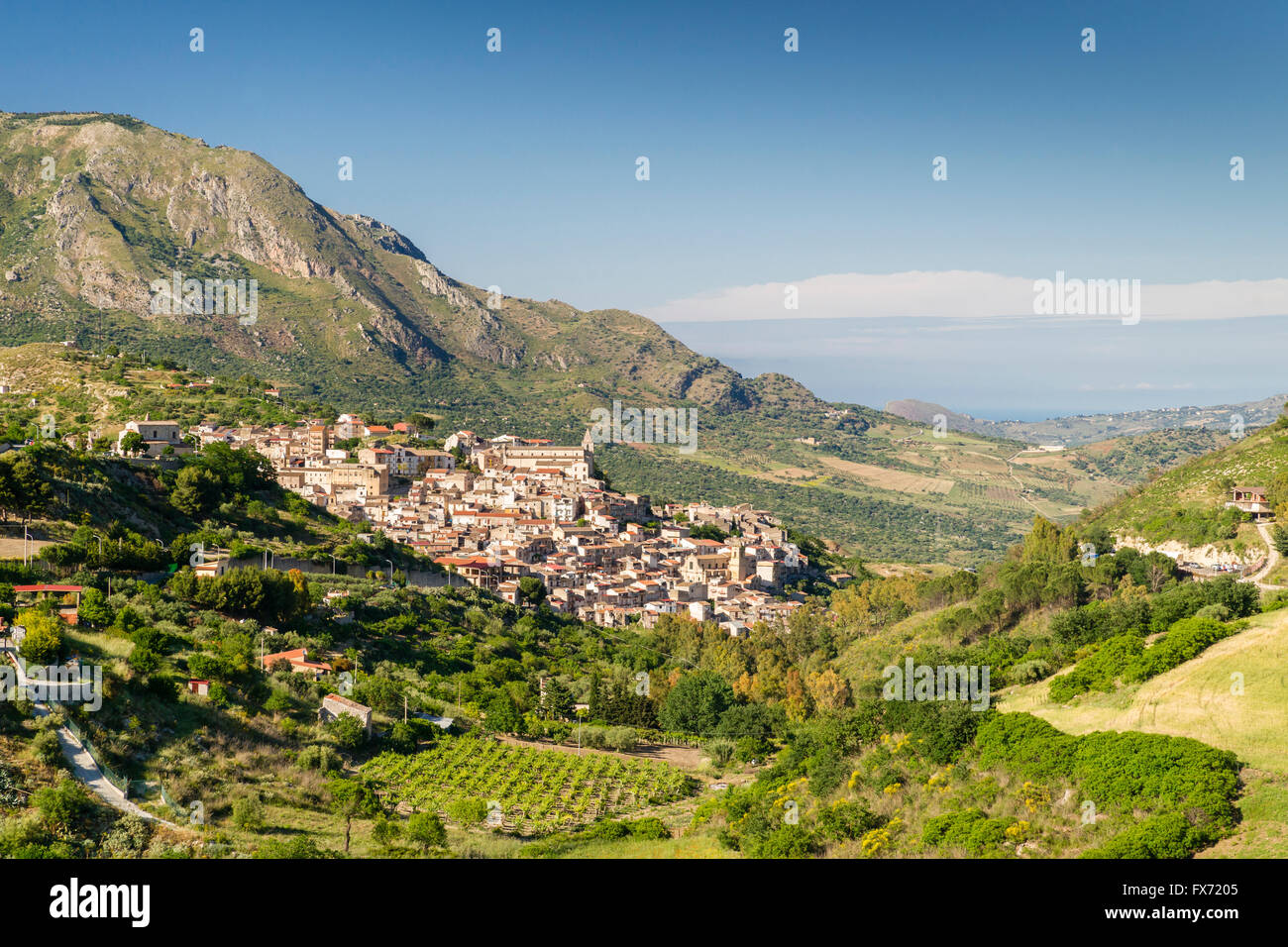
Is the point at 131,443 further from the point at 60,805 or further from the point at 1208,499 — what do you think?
the point at 1208,499

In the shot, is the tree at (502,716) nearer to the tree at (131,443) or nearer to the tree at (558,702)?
the tree at (558,702)

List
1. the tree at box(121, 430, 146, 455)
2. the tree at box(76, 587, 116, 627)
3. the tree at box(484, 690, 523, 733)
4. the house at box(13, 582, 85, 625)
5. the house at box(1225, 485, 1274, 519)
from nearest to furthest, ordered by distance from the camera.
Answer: the house at box(13, 582, 85, 625) < the tree at box(76, 587, 116, 627) < the tree at box(484, 690, 523, 733) < the house at box(1225, 485, 1274, 519) < the tree at box(121, 430, 146, 455)

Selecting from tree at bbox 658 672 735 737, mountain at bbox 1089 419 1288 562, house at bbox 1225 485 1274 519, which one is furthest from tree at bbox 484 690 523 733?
house at bbox 1225 485 1274 519

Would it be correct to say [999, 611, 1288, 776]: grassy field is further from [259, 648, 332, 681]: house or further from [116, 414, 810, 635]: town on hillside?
[116, 414, 810, 635]: town on hillside

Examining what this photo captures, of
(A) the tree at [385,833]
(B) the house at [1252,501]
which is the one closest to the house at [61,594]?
(A) the tree at [385,833]

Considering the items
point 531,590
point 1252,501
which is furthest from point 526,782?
point 1252,501
